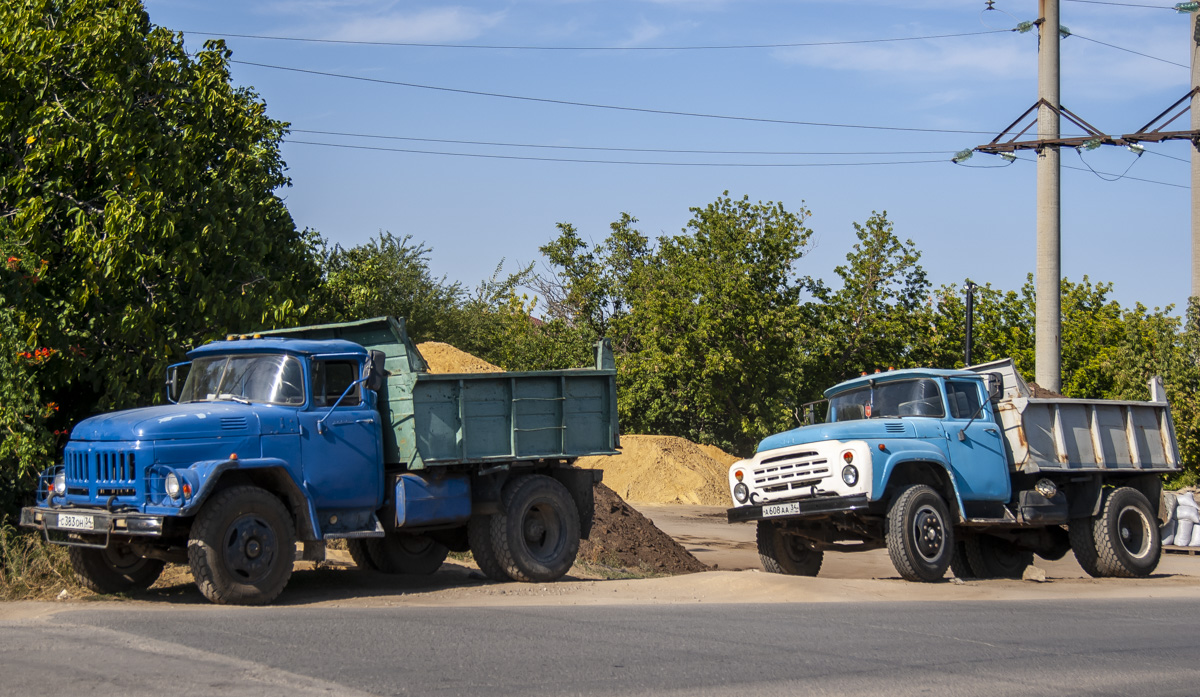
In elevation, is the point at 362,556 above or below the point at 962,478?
below

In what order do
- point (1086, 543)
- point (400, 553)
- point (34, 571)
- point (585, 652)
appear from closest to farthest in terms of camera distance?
point (585, 652) → point (34, 571) → point (400, 553) → point (1086, 543)

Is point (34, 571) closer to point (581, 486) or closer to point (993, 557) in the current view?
point (581, 486)

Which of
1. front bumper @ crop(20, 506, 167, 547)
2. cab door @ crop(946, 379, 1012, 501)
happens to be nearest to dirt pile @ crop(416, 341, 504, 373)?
cab door @ crop(946, 379, 1012, 501)

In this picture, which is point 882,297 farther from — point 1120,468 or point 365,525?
point 365,525

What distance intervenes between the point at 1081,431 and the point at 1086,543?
1570mm

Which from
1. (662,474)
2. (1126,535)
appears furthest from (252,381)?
(662,474)

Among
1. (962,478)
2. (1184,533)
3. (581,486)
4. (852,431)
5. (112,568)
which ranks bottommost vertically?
(1184,533)

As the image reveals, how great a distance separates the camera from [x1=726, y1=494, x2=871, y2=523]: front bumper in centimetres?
1275

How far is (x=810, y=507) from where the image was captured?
13078 millimetres

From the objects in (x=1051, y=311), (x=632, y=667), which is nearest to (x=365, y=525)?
(x=632, y=667)

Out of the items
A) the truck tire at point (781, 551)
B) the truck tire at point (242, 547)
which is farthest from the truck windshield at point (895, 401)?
the truck tire at point (242, 547)

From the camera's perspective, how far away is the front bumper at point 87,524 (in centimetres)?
988

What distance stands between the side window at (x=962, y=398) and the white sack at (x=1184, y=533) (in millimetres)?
9374

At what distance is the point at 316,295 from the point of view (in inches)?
691
